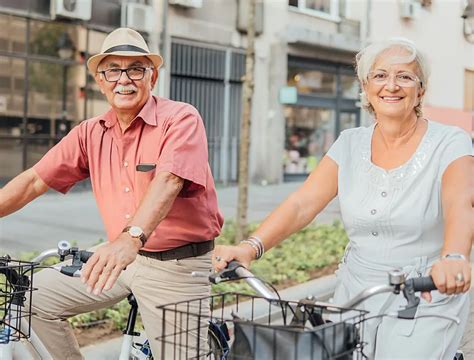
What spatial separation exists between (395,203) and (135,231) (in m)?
0.96

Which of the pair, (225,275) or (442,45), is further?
(442,45)

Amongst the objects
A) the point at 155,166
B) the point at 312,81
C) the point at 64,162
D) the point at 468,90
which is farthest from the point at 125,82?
the point at 468,90

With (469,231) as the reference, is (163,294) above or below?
below

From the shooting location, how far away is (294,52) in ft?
64.6

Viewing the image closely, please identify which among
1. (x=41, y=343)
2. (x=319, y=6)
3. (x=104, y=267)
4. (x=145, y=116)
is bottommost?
(x=41, y=343)

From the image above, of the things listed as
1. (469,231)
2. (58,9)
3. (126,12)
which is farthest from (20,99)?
(469,231)

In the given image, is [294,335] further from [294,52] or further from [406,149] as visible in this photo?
[294,52]

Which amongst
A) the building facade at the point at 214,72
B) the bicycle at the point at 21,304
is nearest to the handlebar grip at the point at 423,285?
the bicycle at the point at 21,304

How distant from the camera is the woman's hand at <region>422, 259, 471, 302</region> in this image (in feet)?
7.47

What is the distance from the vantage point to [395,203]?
2770mm

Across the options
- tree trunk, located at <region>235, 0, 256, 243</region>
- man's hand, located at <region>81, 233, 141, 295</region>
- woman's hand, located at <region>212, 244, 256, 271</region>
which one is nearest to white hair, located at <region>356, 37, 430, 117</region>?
woman's hand, located at <region>212, 244, 256, 271</region>

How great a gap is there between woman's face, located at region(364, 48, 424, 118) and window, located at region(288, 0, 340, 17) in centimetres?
1736

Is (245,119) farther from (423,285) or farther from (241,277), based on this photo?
(423,285)

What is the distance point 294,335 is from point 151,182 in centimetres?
114
